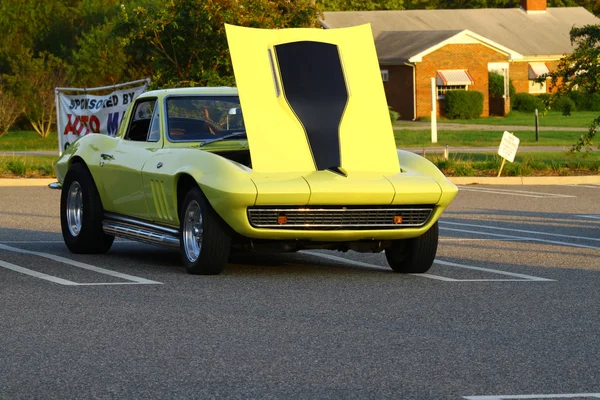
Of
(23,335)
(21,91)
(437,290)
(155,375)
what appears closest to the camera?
(155,375)

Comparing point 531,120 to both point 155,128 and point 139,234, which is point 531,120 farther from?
point 139,234

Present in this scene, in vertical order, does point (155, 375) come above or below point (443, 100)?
above

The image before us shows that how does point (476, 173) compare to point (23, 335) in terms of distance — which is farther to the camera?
point (476, 173)

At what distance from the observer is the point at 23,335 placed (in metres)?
7.81

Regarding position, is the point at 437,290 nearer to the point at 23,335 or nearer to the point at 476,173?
the point at 23,335

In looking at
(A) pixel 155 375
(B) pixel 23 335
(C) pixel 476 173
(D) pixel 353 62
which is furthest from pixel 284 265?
(C) pixel 476 173

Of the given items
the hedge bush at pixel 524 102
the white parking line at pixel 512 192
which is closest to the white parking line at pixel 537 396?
the white parking line at pixel 512 192

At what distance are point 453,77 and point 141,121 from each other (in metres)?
56.0

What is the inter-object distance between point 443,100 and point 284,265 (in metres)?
56.2

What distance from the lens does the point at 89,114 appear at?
1044 inches

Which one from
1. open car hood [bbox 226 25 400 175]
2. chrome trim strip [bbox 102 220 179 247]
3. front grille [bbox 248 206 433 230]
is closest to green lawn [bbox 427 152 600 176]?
chrome trim strip [bbox 102 220 179 247]

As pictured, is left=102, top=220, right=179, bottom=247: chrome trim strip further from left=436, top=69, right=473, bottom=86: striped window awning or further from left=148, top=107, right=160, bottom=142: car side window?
left=436, top=69, right=473, bottom=86: striped window awning

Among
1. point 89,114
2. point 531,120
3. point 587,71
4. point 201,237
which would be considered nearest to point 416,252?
point 201,237

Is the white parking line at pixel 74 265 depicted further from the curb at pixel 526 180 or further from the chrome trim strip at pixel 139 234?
the curb at pixel 526 180
